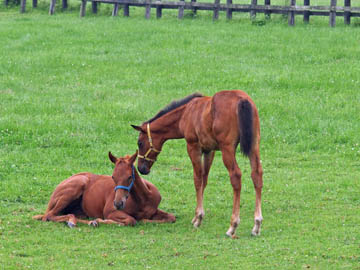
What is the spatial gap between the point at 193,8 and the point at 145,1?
6.50 feet

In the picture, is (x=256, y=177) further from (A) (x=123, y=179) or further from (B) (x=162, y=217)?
(A) (x=123, y=179)

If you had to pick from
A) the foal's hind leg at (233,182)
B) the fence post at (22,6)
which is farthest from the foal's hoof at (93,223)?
the fence post at (22,6)

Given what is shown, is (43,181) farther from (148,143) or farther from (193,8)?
(193,8)

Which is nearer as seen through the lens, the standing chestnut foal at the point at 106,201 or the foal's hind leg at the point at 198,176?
the standing chestnut foal at the point at 106,201

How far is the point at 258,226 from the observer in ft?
29.3

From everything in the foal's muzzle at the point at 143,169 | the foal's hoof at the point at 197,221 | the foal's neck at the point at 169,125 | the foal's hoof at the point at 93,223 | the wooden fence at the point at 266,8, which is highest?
the wooden fence at the point at 266,8

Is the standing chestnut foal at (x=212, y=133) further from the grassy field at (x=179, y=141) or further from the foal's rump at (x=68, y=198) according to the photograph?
the foal's rump at (x=68, y=198)

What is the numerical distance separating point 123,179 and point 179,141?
5.62 meters

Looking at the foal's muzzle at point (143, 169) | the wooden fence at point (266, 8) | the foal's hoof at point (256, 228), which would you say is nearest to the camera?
the foal's hoof at point (256, 228)

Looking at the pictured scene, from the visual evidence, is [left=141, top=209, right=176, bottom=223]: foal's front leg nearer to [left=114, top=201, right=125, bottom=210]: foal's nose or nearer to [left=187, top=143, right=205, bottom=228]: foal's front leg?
[left=187, top=143, right=205, bottom=228]: foal's front leg

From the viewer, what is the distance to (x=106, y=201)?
991 cm

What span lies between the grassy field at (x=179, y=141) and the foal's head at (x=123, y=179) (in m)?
0.46

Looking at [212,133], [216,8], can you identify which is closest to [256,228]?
[212,133]

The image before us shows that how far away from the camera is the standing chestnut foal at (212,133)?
8.92 meters
